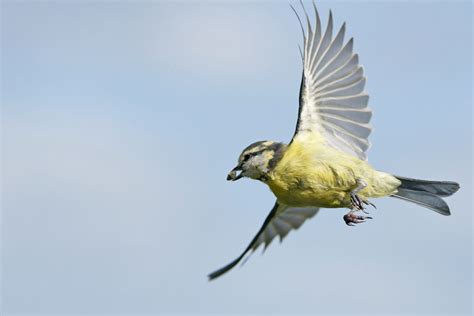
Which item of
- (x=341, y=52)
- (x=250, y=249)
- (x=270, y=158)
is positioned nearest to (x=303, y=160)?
(x=270, y=158)

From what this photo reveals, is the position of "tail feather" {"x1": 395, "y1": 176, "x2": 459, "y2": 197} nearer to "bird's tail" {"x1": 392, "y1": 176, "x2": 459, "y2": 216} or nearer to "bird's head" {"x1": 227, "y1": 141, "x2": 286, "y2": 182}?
"bird's tail" {"x1": 392, "y1": 176, "x2": 459, "y2": 216}

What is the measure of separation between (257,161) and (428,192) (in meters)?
1.93

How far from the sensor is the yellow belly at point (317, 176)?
10.3m

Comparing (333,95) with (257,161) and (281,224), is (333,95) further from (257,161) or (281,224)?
(281,224)

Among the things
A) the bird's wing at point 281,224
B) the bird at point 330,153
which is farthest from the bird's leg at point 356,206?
the bird's wing at point 281,224

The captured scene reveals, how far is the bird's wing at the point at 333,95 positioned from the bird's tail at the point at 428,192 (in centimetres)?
67

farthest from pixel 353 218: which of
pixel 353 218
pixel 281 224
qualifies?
pixel 281 224

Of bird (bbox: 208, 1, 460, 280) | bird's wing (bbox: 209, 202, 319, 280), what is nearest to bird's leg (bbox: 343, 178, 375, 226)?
bird (bbox: 208, 1, 460, 280)

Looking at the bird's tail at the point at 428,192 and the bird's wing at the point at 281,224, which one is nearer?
the bird's tail at the point at 428,192

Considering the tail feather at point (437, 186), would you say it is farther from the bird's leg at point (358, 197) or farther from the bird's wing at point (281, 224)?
the bird's wing at point (281, 224)

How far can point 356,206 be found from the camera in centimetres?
1033

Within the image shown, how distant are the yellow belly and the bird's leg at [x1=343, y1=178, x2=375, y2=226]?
1.8 inches

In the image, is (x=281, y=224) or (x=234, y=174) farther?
(x=281, y=224)

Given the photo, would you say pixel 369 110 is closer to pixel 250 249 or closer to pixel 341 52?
pixel 341 52
